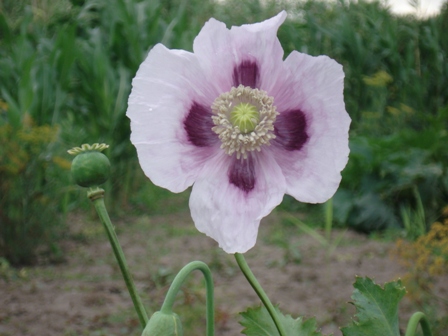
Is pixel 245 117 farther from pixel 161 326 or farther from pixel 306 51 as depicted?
pixel 306 51

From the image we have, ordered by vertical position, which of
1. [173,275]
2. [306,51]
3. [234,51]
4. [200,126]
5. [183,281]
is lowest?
[173,275]

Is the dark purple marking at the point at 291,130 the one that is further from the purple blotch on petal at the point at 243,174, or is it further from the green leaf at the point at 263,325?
the green leaf at the point at 263,325

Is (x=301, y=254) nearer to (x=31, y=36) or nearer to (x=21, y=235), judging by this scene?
(x=21, y=235)

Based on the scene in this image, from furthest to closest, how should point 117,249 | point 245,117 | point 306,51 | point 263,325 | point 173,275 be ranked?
point 306,51 < point 173,275 < point 263,325 < point 245,117 < point 117,249

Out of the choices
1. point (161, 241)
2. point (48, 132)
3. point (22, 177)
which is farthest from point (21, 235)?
point (161, 241)

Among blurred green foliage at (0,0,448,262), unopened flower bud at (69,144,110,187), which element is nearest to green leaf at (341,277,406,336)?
unopened flower bud at (69,144,110,187)

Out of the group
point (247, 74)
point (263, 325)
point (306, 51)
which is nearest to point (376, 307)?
point (263, 325)

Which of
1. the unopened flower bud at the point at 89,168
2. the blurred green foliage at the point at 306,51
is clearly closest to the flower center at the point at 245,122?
the unopened flower bud at the point at 89,168

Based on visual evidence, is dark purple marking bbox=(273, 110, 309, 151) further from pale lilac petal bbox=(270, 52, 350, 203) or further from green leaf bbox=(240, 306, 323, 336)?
green leaf bbox=(240, 306, 323, 336)

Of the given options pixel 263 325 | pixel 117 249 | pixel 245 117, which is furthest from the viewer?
pixel 263 325
